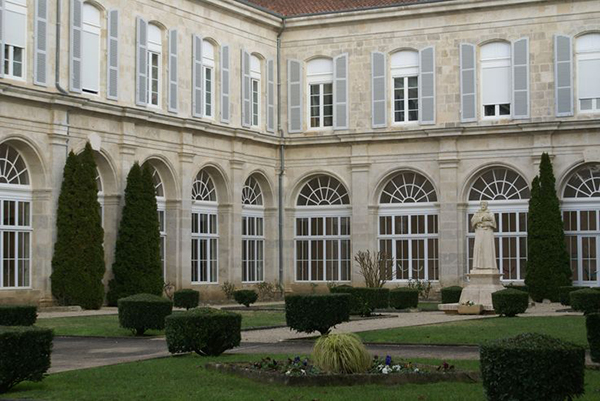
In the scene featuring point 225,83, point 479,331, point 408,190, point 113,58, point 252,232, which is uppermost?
point 225,83

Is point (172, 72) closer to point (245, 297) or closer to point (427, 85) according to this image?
point (245, 297)

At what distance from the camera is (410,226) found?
39.0m

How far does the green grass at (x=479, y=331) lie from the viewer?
1892 cm

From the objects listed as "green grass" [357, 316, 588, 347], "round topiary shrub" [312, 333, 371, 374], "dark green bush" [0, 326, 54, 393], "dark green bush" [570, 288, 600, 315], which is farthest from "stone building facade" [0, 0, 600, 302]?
"round topiary shrub" [312, 333, 371, 374]

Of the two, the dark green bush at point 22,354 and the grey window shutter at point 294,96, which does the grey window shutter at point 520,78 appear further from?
the dark green bush at point 22,354

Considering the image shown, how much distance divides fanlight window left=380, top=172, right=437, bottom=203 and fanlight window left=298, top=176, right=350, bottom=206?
5.65ft

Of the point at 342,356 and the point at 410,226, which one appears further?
the point at 410,226

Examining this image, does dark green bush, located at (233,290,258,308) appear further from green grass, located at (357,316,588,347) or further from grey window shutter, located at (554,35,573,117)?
grey window shutter, located at (554,35,573,117)

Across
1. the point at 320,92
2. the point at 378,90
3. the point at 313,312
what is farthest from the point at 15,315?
the point at 320,92

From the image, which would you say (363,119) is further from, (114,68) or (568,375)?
(568,375)

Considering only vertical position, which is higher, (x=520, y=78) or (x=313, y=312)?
(x=520, y=78)

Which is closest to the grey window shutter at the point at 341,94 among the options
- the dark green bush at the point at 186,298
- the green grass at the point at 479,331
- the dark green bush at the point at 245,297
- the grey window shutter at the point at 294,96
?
the grey window shutter at the point at 294,96

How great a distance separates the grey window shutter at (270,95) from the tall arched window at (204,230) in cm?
393

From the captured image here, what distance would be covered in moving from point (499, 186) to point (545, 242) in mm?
3168
